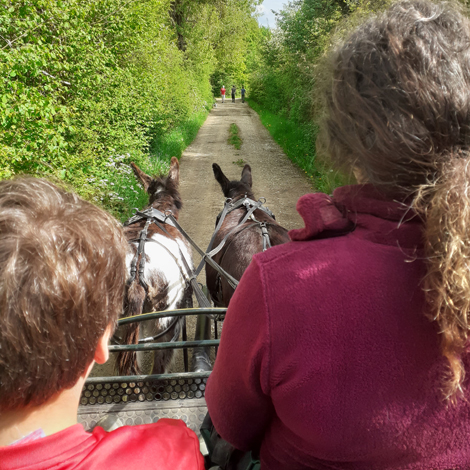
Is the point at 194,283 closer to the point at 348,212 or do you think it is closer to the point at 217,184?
the point at 348,212

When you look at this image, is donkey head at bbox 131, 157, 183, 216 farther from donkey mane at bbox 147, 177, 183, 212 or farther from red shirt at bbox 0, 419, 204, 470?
red shirt at bbox 0, 419, 204, 470

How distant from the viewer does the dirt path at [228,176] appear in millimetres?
8532

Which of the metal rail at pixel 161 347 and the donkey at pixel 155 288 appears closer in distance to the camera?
the metal rail at pixel 161 347

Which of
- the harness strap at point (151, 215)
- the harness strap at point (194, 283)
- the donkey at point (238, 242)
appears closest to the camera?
the harness strap at point (194, 283)

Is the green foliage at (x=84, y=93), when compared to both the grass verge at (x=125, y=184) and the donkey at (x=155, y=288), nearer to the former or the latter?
the grass verge at (x=125, y=184)

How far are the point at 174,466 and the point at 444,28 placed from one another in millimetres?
1241

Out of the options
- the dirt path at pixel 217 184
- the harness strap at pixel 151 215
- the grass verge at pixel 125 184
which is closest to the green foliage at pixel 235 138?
the dirt path at pixel 217 184

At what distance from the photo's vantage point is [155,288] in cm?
336

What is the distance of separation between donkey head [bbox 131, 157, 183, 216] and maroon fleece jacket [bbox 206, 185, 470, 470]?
12.5ft

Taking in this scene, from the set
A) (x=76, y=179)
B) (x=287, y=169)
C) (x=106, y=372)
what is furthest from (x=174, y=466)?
(x=287, y=169)

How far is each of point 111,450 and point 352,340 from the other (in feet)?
2.11

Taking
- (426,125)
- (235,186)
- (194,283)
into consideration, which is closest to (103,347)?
(426,125)

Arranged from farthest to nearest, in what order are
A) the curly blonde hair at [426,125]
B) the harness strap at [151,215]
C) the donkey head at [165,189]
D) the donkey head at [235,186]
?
the donkey head at [235,186]
the donkey head at [165,189]
the harness strap at [151,215]
the curly blonde hair at [426,125]

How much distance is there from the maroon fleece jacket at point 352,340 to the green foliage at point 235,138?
1633 cm
